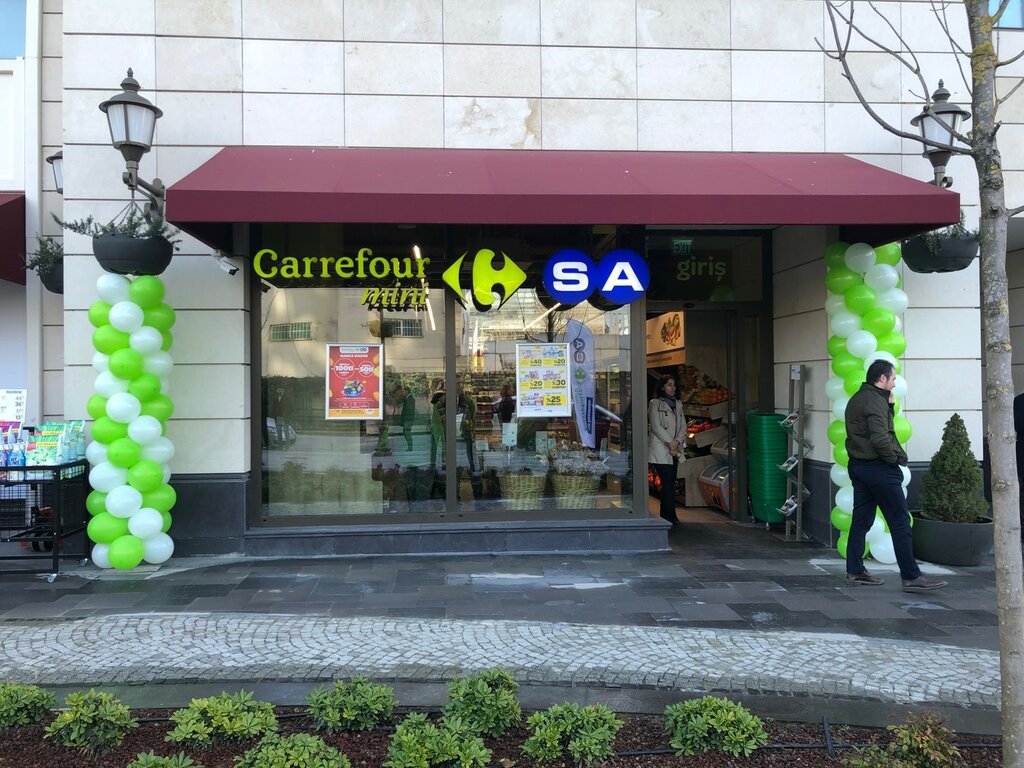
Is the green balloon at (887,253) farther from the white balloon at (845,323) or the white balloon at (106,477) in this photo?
the white balloon at (106,477)

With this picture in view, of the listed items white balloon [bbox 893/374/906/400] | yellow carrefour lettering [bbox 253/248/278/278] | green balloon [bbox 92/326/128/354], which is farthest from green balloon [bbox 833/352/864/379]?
green balloon [bbox 92/326/128/354]

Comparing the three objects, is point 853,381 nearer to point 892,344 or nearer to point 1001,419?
point 892,344

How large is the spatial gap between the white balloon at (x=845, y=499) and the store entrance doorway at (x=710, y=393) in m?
2.07

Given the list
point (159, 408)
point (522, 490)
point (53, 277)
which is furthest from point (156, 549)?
point (522, 490)

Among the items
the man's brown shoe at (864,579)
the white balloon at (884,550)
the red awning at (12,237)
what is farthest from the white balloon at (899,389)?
the red awning at (12,237)

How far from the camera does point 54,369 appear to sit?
8320 mm

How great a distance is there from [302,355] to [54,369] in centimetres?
312

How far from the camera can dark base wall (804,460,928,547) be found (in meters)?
7.46

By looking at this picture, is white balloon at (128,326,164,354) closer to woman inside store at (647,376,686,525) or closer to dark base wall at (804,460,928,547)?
woman inside store at (647,376,686,525)

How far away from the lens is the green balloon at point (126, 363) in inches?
252

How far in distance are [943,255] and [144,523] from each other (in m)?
7.85

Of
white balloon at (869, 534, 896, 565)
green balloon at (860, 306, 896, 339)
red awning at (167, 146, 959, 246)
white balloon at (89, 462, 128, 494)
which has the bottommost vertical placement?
white balloon at (869, 534, 896, 565)

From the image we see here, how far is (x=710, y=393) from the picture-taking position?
10172mm

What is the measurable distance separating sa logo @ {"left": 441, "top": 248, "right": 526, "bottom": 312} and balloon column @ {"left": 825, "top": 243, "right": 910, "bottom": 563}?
3.21 m
